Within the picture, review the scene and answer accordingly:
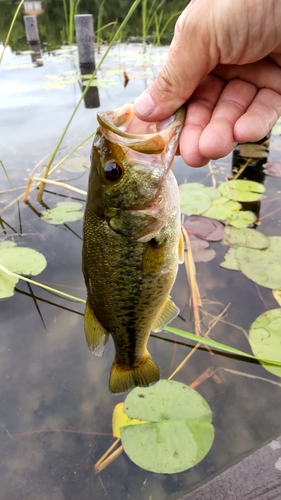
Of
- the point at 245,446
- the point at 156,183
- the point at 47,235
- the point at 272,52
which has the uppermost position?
the point at 272,52

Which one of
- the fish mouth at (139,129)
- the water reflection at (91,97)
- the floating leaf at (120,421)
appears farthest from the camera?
the water reflection at (91,97)

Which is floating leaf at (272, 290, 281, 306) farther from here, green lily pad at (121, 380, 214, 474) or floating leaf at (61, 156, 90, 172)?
floating leaf at (61, 156, 90, 172)

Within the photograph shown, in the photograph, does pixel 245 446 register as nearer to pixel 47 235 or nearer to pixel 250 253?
pixel 250 253

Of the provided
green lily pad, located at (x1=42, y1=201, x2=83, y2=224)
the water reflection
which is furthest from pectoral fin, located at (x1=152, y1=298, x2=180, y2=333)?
the water reflection

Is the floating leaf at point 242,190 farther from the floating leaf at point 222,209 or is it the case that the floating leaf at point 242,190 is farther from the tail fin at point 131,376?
the tail fin at point 131,376

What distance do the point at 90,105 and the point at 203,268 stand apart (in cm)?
524

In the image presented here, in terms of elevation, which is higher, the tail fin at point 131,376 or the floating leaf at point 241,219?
the tail fin at point 131,376

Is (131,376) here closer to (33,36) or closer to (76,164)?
(76,164)

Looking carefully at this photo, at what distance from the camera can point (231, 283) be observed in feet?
10.2

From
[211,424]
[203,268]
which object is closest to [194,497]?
[211,424]

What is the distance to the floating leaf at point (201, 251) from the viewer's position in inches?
130

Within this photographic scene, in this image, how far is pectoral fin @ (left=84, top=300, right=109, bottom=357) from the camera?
1.67m

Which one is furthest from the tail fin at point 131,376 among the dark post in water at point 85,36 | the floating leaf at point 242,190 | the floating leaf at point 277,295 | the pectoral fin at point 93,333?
the dark post in water at point 85,36

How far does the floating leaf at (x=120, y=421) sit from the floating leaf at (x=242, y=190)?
2607 mm
